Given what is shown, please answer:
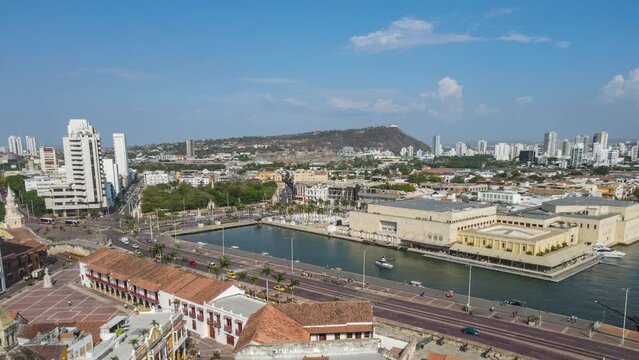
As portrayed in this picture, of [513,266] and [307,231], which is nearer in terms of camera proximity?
[513,266]

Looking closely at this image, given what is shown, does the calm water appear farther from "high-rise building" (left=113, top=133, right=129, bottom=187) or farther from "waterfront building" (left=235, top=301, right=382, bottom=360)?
"high-rise building" (left=113, top=133, right=129, bottom=187)

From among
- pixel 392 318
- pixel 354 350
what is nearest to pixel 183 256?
pixel 392 318

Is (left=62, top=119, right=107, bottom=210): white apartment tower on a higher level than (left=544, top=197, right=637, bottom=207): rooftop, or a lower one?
higher

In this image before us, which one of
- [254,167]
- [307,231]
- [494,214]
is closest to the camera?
[494,214]

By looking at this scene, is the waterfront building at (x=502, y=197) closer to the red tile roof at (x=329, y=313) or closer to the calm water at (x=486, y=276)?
the calm water at (x=486, y=276)

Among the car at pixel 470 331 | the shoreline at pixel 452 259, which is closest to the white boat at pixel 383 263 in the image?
the shoreline at pixel 452 259

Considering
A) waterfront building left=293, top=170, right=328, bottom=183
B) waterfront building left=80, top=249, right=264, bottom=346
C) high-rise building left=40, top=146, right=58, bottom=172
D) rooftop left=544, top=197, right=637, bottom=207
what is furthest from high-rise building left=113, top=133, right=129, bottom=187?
rooftop left=544, top=197, right=637, bottom=207

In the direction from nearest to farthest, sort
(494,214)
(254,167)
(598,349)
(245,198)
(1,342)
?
1. (1,342)
2. (598,349)
3. (494,214)
4. (245,198)
5. (254,167)

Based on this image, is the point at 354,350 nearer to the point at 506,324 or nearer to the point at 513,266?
the point at 506,324
